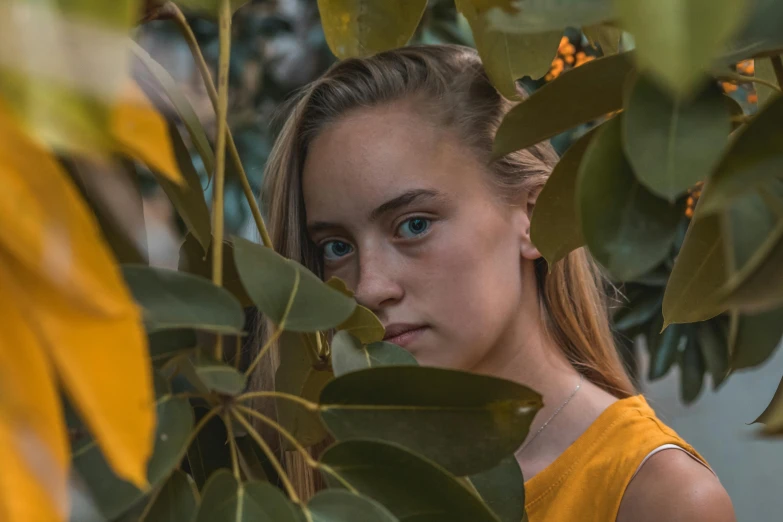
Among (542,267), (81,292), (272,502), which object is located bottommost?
(542,267)

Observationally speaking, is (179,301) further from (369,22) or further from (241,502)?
(369,22)

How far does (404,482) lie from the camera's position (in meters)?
0.26

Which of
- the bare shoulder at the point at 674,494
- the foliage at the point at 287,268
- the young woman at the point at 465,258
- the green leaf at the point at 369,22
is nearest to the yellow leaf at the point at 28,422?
the foliage at the point at 287,268

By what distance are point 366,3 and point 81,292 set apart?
32cm

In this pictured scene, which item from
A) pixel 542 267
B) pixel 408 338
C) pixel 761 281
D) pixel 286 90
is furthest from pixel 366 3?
pixel 286 90

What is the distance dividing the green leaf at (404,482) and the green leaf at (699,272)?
0.35ft

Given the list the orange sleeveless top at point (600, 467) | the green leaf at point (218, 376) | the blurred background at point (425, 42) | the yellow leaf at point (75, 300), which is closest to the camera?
the yellow leaf at point (75, 300)

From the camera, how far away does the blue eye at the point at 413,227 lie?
90 centimetres

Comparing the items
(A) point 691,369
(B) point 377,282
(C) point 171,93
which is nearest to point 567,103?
(C) point 171,93

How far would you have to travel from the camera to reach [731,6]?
0.50ft

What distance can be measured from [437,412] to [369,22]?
0.77ft

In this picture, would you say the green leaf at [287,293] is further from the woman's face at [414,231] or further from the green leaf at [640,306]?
the green leaf at [640,306]

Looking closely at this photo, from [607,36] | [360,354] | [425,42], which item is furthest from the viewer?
[425,42]

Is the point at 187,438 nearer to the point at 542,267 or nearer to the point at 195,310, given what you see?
the point at 195,310
